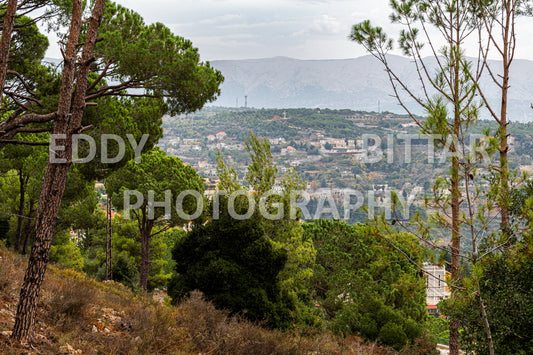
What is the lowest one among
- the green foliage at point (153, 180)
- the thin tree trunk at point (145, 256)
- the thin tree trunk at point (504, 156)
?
the thin tree trunk at point (145, 256)

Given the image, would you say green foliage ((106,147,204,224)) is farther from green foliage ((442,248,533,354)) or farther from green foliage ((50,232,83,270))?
green foliage ((442,248,533,354))

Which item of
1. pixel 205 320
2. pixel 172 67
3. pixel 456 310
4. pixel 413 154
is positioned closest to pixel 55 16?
pixel 172 67

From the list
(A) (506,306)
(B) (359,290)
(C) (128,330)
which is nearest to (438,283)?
(A) (506,306)

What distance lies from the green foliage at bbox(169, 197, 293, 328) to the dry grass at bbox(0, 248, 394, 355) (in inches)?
77.8

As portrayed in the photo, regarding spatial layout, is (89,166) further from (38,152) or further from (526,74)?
(526,74)

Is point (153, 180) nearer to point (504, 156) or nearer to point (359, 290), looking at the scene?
point (359, 290)

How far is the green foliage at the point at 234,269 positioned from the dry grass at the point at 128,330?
1.98m

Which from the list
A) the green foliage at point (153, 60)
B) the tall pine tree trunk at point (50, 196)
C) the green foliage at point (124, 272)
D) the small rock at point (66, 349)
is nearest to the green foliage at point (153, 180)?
the green foliage at point (124, 272)

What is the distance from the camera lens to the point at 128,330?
5.98 metres

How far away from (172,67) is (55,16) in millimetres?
2596

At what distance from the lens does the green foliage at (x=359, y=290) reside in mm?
11578

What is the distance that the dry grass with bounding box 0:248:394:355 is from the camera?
5.05m

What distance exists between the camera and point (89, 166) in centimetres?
891

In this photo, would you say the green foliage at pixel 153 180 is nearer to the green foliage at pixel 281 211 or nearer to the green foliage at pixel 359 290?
the green foliage at pixel 281 211
